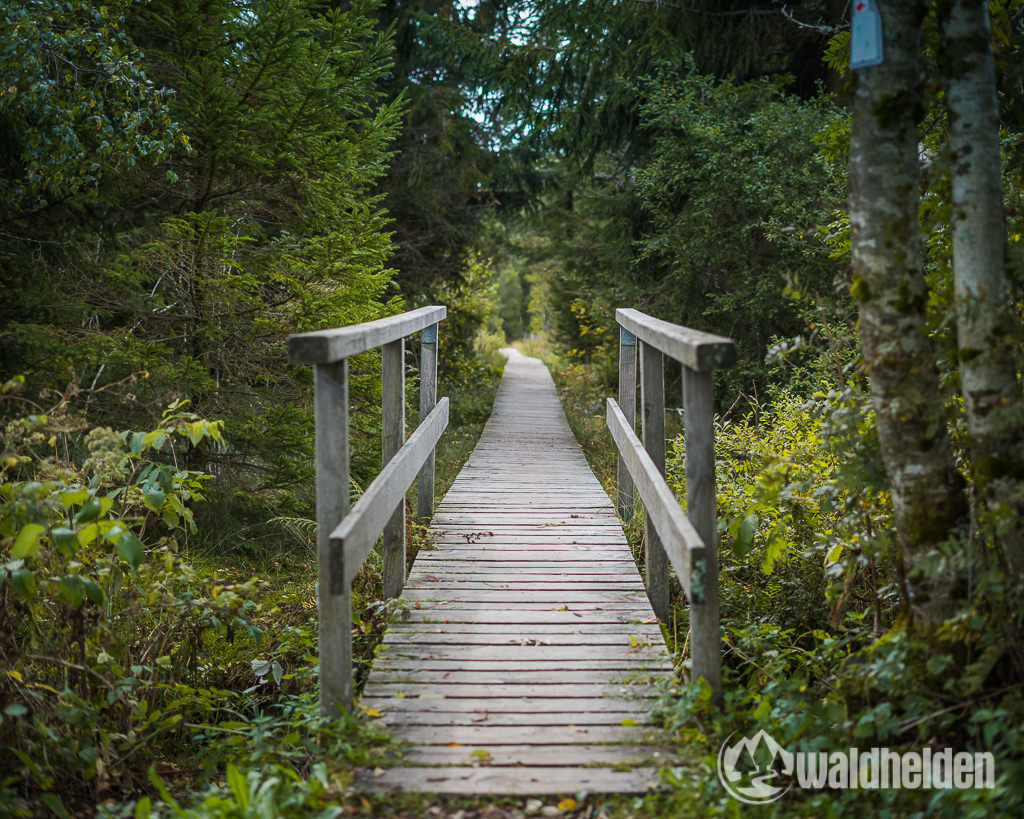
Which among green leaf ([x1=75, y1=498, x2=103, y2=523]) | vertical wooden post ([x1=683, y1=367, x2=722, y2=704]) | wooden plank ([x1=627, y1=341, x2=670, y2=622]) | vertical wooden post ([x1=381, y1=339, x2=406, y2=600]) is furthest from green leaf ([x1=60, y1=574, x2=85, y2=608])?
wooden plank ([x1=627, y1=341, x2=670, y2=622])

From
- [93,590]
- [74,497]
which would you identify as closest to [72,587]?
[93,590]

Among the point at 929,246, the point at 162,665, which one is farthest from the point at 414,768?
the point at 929,246

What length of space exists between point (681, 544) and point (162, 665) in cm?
246

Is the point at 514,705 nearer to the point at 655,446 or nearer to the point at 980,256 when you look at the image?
the point at 655,446

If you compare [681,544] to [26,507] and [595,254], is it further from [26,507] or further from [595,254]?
[595,254]

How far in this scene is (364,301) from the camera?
6.18 m

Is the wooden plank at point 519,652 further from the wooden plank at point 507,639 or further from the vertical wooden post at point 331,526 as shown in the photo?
the vertical wooden post at point 331,526

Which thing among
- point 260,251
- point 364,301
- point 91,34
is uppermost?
point 91,34

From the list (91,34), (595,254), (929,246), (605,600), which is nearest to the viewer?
(929,246)

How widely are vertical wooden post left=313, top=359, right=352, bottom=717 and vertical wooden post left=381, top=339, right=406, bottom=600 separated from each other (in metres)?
1.32

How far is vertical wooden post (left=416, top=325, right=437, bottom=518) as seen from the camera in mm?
5668

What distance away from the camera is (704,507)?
Answer: 291 centimetres

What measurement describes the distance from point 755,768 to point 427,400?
361cm

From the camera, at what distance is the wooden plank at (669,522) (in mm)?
2723
